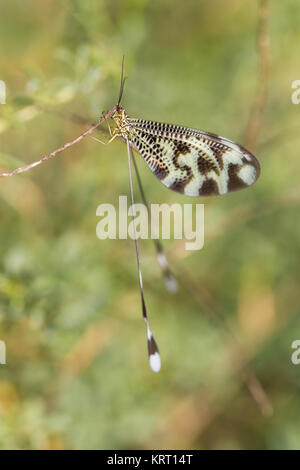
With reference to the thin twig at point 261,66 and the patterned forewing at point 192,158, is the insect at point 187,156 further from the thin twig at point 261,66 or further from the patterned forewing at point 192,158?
the thin twig at point 261,66

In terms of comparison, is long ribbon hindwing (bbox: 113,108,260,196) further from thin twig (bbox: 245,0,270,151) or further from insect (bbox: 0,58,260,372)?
thin twig (bbox: 245,0,270,151)

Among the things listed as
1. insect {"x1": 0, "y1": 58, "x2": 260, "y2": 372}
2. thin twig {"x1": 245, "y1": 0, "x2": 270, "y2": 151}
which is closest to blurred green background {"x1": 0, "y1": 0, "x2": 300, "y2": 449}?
thin twig {"x1": 245, "y1": 0, "x2": 270, "y2": 151}

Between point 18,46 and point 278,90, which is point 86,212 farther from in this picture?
point 278,90

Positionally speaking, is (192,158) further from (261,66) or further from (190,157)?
(261,66)

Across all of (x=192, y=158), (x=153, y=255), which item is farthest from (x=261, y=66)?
(x=153, y=255)

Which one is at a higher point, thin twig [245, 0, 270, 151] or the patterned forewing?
thin twig [245, 0, 270, 151]

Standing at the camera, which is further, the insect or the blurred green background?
the blurred green background

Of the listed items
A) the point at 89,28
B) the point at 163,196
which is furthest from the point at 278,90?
the point at 89,28
